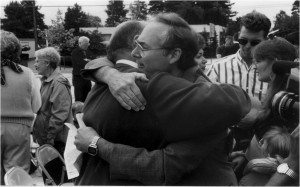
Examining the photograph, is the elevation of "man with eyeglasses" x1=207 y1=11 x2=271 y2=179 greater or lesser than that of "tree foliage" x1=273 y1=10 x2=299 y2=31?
lesser

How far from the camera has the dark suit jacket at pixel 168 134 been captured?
1226 mm

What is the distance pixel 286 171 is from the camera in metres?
1.50

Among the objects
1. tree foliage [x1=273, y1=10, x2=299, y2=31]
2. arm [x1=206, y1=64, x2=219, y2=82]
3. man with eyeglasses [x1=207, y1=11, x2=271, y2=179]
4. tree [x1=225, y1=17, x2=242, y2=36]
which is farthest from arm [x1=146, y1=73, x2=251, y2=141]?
tree [x1=225, y1=17, x2=242, y2=36]

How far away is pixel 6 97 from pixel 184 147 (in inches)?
81.2

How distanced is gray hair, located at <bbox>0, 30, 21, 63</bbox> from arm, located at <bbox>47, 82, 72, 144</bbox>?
0.75 meters

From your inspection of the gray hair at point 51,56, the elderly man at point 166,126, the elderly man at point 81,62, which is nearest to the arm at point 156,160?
the elderly man at point 166,126

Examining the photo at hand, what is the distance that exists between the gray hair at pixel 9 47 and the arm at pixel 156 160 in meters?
1.92

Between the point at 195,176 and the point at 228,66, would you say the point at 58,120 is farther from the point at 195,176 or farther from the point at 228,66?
the point at 195,176

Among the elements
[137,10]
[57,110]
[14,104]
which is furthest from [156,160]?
[57,110]

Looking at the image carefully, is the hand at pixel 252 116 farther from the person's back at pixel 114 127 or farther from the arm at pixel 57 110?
the arm at pixel 57 110

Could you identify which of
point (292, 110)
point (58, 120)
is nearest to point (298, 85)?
point (292, 110)

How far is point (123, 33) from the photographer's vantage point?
1.54 meters

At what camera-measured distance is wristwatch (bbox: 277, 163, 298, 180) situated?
4.87ft

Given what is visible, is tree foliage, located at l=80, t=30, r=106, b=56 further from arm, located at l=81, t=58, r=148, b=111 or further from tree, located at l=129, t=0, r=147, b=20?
arm, located at l=81, t=58, r=148, b=111
